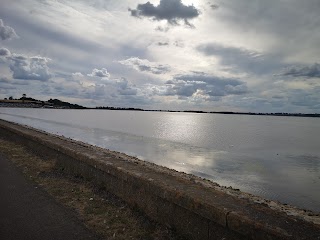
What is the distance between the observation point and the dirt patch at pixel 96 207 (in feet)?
14.0

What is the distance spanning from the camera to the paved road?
4.05 metres

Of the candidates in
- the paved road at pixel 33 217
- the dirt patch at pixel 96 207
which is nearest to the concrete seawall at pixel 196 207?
the dirt patch at pixel 96 207

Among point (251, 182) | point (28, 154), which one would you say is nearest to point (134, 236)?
point (28, 154)

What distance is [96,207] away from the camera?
204 inches

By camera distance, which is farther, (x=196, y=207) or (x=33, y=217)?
(x=33, y=217)

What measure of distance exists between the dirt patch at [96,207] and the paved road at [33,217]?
19 centimetres

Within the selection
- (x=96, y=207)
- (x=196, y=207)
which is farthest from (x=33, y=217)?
(x=196, y=207)

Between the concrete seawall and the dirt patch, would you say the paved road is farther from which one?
the concrete seawall

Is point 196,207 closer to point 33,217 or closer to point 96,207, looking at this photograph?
point 96,207

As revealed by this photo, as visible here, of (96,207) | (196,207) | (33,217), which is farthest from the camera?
(96,207)

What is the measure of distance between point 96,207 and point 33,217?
1.03 meters

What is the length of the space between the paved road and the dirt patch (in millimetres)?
194

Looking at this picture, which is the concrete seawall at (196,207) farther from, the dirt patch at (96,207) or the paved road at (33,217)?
the paved road at (33,217)

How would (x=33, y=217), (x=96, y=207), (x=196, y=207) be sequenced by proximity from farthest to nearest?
(x=96, y=207), (x=33, y=217), (x=196, y=207)
